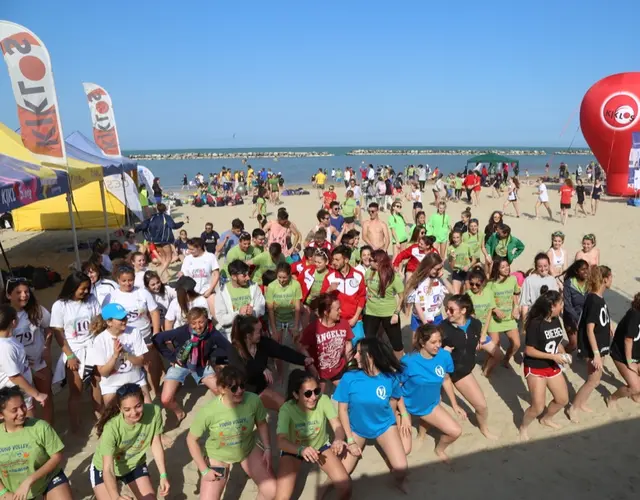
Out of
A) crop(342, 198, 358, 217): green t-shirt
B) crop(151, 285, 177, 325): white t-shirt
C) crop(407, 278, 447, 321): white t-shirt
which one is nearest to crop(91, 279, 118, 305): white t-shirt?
crop(151, 285, 177, 325): white t-shirt

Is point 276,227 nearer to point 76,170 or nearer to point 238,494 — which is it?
point 76,170

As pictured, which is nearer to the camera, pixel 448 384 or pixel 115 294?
pixel 448 384

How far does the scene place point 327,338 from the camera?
4328 millimetres

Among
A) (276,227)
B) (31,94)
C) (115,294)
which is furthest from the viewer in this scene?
(276,227)

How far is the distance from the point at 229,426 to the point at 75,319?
7.27ft

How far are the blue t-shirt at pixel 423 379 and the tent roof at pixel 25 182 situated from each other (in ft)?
18.7

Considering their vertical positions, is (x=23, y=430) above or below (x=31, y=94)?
below

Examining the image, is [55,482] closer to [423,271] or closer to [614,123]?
[423,271]

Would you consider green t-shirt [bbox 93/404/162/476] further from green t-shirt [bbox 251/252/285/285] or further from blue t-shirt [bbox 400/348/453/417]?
green t-shirt [bbox 251/252/285/285]

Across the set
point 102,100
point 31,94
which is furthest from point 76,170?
point 102,100

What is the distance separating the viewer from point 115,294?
4.78 metres

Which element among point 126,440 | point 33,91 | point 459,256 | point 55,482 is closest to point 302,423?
point 126,440

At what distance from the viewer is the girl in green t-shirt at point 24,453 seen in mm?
2854

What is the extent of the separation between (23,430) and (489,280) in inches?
186
